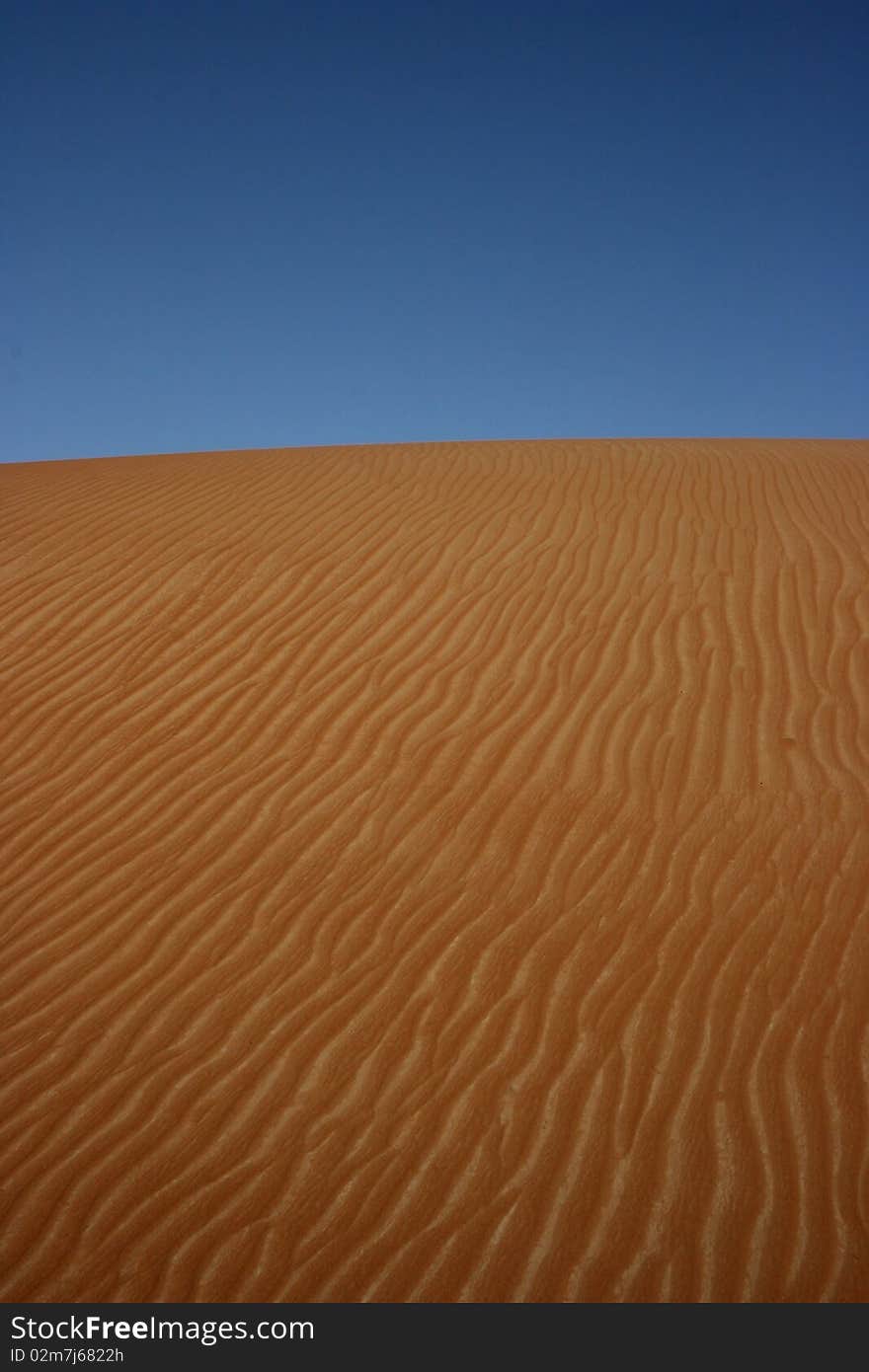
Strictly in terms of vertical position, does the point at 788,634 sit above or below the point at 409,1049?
above

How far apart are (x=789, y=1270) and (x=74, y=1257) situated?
2.38 metres

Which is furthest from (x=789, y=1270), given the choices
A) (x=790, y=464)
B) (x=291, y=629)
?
(x=790, y=464)

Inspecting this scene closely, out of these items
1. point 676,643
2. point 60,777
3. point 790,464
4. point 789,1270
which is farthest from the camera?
point 790,464

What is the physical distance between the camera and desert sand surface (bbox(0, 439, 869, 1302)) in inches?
141

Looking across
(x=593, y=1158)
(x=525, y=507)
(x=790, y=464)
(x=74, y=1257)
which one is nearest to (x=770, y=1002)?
(x=593, y=1158)

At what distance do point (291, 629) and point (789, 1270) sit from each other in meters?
5.21

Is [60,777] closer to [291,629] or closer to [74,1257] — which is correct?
[291,629]

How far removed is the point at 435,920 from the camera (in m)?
4.95

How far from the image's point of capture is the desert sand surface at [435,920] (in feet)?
11.8

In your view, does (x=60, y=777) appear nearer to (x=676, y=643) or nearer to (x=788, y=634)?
(x=676, y=643)

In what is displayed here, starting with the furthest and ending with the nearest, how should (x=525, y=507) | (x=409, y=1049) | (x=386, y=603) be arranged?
(x=525, y=507)
(x=386, y=603)
(x=409, y=1049)

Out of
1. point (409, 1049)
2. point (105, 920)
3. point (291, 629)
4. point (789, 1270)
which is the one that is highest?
point (291, 629)

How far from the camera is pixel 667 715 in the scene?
6426 mm
